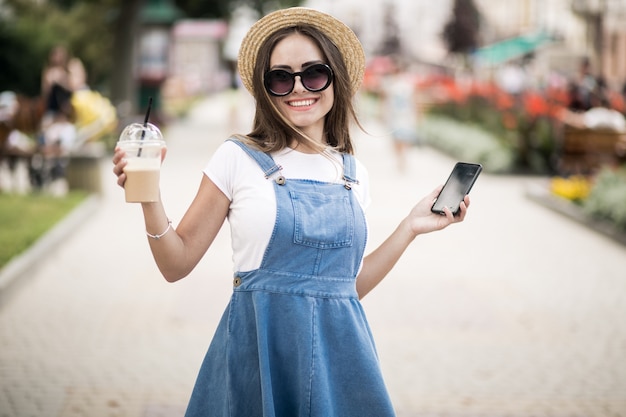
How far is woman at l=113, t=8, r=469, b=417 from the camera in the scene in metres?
2.72

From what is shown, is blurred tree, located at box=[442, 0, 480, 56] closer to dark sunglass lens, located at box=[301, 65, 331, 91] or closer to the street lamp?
the street lamp

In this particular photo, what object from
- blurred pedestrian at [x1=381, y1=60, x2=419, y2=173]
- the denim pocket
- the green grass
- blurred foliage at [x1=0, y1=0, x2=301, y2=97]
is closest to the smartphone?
the denim pocket

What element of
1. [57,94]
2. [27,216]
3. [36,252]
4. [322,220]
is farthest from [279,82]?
[57,94]

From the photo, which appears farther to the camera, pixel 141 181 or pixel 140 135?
pixel 140 135

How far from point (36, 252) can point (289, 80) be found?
6.36 m

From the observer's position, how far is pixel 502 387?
5594 millimetres

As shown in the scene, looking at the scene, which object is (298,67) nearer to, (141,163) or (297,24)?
(297,24)

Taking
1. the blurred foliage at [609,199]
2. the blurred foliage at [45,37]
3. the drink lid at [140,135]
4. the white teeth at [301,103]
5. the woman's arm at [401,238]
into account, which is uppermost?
the white teeth at [301,103]

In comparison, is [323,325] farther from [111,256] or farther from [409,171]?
[409,171]

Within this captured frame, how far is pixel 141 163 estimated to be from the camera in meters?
2.62

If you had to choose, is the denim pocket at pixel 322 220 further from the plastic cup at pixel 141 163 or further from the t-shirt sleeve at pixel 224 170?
the plastic cup at pixel 141 163

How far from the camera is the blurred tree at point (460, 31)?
48812mm

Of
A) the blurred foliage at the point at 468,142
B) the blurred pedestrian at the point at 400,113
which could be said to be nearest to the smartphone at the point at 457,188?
the blurred pedestrian at the point at 400,113

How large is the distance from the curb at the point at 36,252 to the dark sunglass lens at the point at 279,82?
490 cm
